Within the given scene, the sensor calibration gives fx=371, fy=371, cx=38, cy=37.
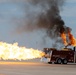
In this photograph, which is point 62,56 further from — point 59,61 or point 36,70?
point 36,70

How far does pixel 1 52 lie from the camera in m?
60.8

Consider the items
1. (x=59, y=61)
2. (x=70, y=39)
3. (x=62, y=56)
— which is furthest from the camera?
(x=70, y=39)

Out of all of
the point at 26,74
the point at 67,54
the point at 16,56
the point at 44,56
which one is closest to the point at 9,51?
the point at 16,56

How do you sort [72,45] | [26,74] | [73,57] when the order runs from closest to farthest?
1. [26,74]
2. [73,57]
3. [72,45]

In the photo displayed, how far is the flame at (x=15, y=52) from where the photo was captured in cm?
6075

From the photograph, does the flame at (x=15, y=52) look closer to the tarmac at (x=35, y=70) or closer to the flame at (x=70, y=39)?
the flame at (x=70, y=39)

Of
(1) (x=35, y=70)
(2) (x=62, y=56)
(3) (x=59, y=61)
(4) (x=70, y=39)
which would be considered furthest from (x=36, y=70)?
(4) (x=70, y=39)

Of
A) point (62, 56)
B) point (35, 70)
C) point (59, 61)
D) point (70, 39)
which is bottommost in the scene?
point (35, 70)

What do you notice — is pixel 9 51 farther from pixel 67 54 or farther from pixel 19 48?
pixel 67 54

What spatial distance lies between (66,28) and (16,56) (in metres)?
9.63

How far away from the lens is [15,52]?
204ft

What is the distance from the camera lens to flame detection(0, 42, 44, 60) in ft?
199

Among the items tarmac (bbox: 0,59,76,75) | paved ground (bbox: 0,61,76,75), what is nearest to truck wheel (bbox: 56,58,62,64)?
tarmac (bbox: 0,59,76,75)

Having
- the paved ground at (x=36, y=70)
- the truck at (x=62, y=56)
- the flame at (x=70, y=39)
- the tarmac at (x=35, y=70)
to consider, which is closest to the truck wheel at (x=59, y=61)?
the truck at (x=62, y=56)
